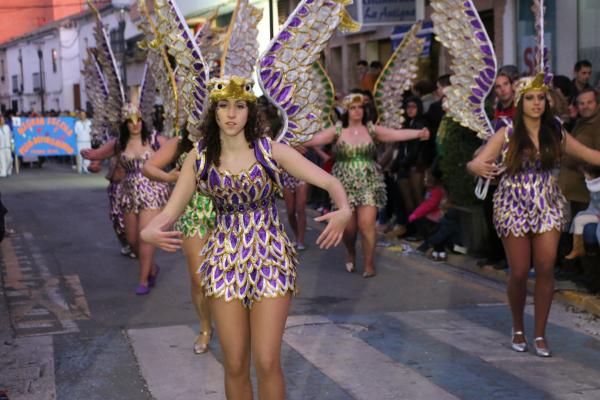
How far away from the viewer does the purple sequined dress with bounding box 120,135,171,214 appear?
10.5 m

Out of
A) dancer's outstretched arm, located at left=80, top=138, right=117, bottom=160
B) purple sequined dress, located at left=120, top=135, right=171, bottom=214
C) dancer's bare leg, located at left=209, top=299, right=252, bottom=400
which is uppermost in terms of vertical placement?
dancer's outstretched arm, located at left=80, top=138, right=117, bottom=160

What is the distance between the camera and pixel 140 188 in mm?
10516

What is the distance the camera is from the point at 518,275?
24.7ft

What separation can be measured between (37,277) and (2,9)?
7433 cm

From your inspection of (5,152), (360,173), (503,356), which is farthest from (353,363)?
(5,152)

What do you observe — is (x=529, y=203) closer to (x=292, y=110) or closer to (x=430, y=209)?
(x=292, y=110)

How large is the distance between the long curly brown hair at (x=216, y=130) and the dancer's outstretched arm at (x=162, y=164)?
6.24ft

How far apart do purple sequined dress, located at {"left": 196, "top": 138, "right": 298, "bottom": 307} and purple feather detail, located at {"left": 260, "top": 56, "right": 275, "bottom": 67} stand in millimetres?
1351

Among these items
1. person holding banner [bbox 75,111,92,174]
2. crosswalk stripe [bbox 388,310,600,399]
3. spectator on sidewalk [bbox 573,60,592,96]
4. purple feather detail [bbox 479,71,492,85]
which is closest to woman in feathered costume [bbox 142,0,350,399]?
crosswalk stripe [bbox 388,310,600,399]

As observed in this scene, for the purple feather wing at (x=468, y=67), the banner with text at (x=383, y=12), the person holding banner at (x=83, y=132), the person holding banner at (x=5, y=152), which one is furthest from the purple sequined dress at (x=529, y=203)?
the person holding banner at (x=83, y=132)

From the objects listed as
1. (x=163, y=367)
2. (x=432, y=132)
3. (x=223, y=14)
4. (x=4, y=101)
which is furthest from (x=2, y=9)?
(x=163, y=367)

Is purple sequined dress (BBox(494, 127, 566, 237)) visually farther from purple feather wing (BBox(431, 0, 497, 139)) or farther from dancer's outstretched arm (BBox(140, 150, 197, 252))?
dancer's outstretched arm (BBox(140, 150, 197, 252))

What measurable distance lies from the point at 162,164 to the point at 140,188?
3.11 m

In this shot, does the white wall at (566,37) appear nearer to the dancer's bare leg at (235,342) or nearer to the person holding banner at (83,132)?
the dancer's bare leg at (235,342)
